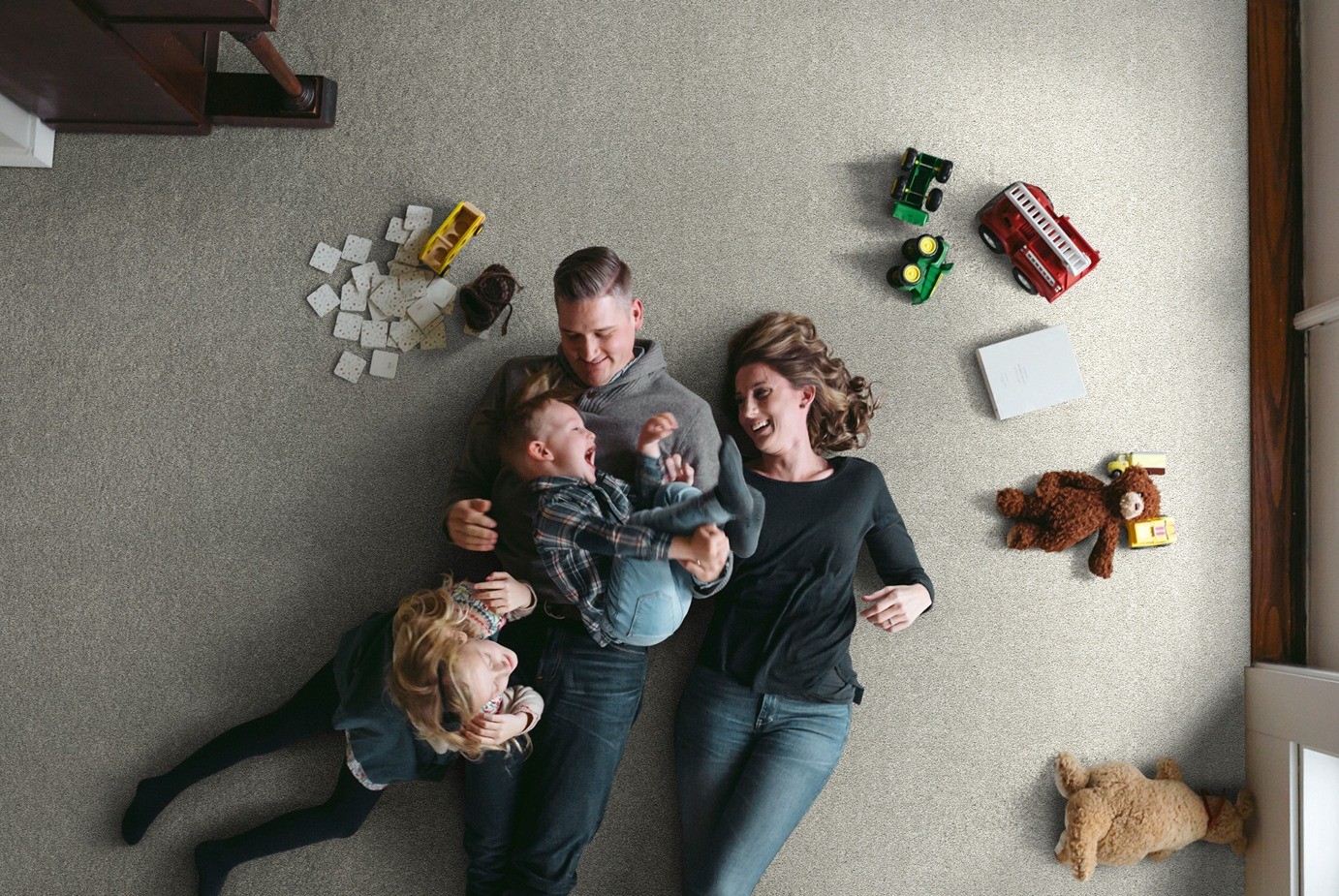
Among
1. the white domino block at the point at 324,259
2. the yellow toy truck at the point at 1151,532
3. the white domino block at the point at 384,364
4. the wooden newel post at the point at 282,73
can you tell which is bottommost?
the yellow toy truck at the point at 1151,532

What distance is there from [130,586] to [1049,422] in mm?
2641

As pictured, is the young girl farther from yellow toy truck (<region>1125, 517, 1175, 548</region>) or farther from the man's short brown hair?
yellow toy truck (<region>1125, 517, 1175, 548</region>)

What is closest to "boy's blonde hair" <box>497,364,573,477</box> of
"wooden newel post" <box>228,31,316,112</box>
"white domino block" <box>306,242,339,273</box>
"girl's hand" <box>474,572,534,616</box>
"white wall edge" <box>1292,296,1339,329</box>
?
"girl's hand" <box>474,572,534,616</box>

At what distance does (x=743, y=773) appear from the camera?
2.24 meters

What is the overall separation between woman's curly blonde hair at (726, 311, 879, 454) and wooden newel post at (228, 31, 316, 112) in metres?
1.37

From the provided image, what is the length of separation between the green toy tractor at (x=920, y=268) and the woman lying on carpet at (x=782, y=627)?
0.34 meters

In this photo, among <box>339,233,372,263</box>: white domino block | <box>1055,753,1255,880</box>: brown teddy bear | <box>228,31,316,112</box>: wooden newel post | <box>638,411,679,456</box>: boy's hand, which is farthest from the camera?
<box>339,233,372,263</box>: white domino block

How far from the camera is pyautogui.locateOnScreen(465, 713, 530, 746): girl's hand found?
1.95 metres

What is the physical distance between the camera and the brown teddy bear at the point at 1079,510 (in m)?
2.41

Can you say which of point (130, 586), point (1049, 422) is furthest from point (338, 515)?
point (1049, 422)

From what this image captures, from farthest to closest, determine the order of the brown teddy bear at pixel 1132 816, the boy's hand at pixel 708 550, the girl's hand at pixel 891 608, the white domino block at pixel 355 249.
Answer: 1. the white domino block at pixel 355 249
2. the brown teddy bear at pixel 1132 816
3. the girl's hand at pixel 891 608
4. the boy's hand at pixel 708 550

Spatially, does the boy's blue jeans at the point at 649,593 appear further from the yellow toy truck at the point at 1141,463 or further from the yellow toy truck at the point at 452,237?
the yellow toy truck at the point at 1141,463

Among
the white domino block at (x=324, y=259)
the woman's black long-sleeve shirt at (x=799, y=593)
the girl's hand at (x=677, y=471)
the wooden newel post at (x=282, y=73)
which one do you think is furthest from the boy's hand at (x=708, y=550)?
the wooden newel post at (x=282, y=73)

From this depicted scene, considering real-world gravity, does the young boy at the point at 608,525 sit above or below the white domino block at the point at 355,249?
below
